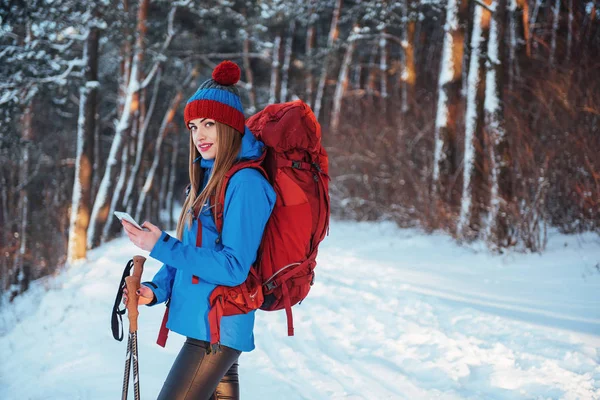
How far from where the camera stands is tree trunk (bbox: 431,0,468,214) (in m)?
10.4

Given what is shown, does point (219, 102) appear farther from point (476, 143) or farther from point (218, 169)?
point (476, 143)

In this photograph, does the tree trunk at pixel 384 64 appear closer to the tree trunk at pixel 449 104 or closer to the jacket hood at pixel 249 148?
the tree trunk at pixel 449 104

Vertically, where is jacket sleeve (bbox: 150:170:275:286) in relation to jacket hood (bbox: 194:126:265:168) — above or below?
below

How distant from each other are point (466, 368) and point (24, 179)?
1688cm

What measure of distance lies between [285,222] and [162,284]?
66 centimetres

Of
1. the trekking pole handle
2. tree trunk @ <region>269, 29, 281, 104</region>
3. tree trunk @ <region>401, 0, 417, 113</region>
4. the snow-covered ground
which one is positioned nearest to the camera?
the trekking pole handle

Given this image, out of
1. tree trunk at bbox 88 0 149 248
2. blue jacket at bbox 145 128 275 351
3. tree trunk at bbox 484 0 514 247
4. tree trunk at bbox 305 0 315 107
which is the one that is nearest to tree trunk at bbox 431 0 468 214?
tree trunk at bbox 484 0 514 247

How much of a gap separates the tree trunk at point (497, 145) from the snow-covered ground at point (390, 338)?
1.59 ft

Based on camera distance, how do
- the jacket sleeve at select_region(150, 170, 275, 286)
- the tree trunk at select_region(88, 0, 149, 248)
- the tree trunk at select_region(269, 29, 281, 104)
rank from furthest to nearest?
the tree trunk at select_region(269, 29, 281, 104) < the tree trunk at select_region(88, 0, 149, 248) < the jacket sleeve at select_region(150, 170, 275, 286)

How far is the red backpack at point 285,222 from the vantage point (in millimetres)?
2008

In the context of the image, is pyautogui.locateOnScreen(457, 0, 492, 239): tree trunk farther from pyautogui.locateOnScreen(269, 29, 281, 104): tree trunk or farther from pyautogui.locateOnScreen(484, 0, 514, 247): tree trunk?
pyautogui.locateOnScreen(269, 29, 281, 104): tree trunk

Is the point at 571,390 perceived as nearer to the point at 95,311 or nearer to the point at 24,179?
the point at 95,311

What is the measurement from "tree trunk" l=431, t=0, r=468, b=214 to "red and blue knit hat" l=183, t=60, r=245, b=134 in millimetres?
8688

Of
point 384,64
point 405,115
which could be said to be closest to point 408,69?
point 405,115
